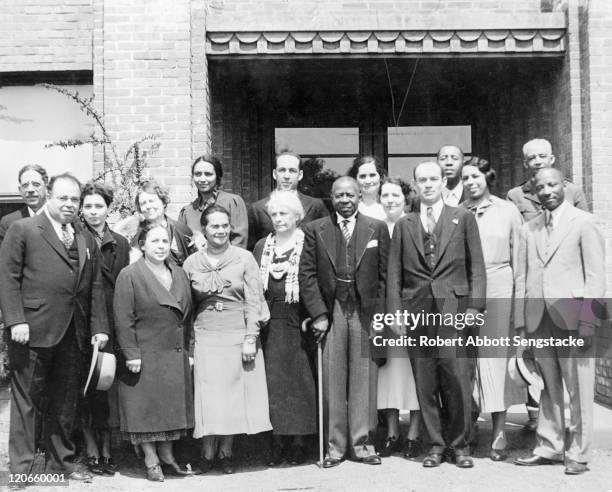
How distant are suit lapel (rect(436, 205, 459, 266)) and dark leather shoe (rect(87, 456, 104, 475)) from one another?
106 inches

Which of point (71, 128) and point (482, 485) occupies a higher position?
point (71, 128)

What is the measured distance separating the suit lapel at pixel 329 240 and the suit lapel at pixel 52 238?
1.72m

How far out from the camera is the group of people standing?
15.9ft

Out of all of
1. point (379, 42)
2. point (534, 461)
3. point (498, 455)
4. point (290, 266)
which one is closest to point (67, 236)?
point (290, 266)

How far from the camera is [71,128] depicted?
7.87 metres

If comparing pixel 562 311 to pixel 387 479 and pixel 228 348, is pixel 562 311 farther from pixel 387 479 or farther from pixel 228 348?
pixel 228 348

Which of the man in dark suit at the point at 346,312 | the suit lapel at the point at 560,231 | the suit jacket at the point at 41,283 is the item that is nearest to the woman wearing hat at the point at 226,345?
the man in dark suit at the point at 346,312

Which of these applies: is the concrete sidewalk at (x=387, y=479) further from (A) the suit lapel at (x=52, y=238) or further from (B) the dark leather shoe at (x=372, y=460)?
(A) the suit lapel at (x=52, y=238)

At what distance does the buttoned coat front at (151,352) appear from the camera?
16.3 feet

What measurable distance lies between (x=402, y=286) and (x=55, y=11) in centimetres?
496

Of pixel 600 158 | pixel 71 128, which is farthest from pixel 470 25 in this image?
pixel 71 128

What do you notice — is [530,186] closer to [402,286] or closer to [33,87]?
[402,286]

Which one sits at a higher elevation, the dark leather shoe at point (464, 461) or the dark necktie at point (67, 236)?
the dark necktie at point (67, 236)

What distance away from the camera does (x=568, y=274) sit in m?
4.95
